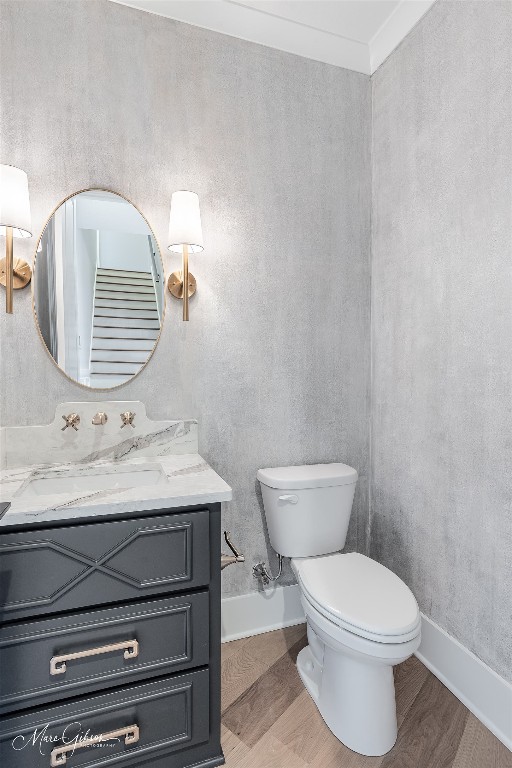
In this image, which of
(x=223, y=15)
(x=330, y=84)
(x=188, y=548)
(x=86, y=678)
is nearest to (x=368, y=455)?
(x=188, y=548)

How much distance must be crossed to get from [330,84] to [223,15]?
521 mm

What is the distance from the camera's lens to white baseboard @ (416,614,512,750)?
1418 millimetres

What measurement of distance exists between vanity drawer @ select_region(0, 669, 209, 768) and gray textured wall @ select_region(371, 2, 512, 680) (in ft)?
3.14

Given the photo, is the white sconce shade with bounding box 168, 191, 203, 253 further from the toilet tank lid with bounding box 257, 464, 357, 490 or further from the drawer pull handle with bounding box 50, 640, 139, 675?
the drawer pull handle with bounding box 50, 640, 139, 675

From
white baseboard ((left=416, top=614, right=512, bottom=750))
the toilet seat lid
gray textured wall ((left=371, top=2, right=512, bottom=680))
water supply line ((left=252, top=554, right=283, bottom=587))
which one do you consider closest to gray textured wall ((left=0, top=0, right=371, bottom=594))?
water supply line ((left=252, top=554, right=283, bottom=587))

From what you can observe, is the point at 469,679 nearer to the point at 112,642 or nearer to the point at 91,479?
the point at 112,642

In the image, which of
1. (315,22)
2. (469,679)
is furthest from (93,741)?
(315,22)

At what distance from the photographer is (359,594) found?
1449mm

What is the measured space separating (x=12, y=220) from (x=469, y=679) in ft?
7.02

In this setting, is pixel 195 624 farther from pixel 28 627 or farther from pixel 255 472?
pixel 255 472

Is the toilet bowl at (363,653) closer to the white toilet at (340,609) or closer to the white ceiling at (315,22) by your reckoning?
the white toilet at (340,609)

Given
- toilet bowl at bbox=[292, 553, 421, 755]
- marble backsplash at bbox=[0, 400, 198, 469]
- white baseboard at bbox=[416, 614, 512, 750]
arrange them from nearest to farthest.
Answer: toilet bowl at bbox=[292, 553, 421, 755]
white baseboard at bbox=[416, 614, 512, 750]
marble backsplash at bbox=[0, 400, 198, 469]

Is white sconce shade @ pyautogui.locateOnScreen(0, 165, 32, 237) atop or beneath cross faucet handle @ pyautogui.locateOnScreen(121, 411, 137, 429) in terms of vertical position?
atop

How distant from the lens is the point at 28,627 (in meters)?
1.12
